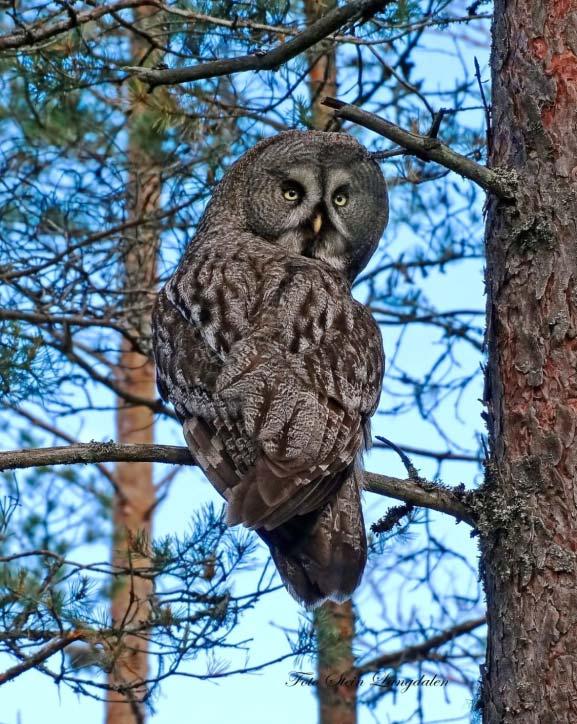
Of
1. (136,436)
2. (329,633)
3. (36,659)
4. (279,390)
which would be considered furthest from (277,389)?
(136,436)

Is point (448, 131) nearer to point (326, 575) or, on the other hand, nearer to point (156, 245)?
point (156, 245)

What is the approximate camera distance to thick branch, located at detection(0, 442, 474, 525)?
295cm

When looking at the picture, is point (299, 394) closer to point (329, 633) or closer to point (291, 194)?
point (329, 633)

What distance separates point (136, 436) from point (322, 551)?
5572 millimetres

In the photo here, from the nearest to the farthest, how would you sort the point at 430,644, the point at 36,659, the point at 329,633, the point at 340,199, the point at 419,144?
1. the point at 419,144
2. the point at 36,659
3. the point at 329,633
4. the point at 340,199
5. the point at 430,644

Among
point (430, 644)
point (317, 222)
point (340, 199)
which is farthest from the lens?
point (430, 644)

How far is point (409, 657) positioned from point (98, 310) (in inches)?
90.6

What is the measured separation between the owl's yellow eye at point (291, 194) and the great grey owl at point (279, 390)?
376mm

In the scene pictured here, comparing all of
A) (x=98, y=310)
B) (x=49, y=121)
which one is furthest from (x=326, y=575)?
(x=49, y=121)

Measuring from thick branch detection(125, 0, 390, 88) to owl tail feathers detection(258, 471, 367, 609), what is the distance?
49.8 inches

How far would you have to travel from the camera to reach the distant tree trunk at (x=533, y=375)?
2.73 m

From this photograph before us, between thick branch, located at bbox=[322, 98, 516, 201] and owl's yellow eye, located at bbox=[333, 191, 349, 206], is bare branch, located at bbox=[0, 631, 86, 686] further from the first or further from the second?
owl's yellow eye, located at bbox=[333, 191, 349, 206]

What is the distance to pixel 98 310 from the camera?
5211 millimetres

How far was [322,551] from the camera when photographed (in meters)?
3.32
